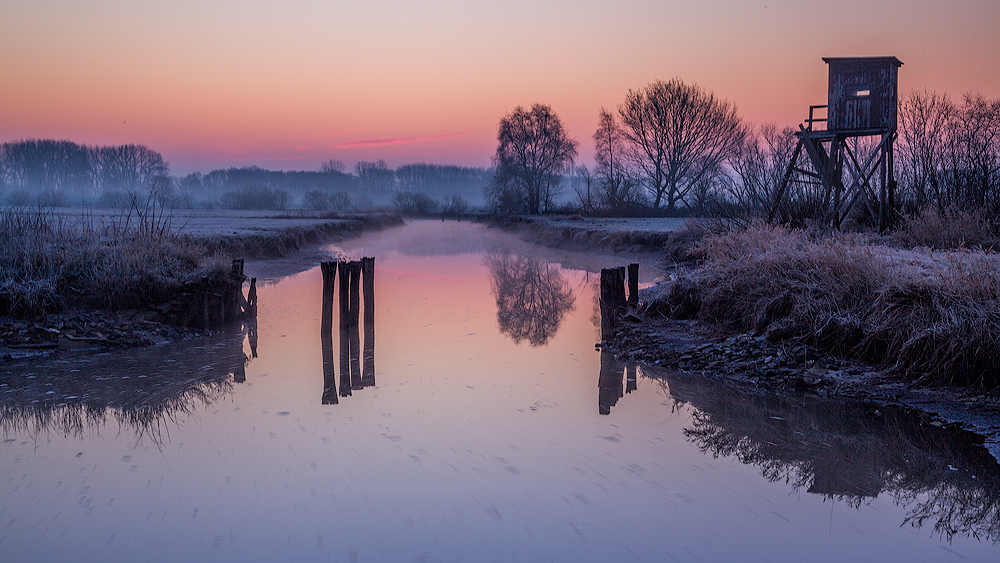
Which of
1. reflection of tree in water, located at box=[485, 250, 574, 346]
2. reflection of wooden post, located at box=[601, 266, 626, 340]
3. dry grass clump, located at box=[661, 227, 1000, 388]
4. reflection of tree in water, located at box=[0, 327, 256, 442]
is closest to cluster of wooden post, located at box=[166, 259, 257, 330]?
reflection of tree in water, located at box=[0, 327, 256, 442]

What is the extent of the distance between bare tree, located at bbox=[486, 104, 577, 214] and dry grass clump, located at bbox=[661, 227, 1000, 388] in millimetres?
45532

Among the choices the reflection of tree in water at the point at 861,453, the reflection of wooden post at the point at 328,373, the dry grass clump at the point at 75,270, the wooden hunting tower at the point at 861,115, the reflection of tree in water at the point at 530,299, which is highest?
the wooden hunting tower at the point at 861,115

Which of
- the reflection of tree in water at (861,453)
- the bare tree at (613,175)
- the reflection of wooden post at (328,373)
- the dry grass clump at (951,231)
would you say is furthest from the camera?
the bare tree at (613,175)

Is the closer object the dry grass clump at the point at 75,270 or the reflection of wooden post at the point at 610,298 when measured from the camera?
the dry grass clump at the point at 75,270

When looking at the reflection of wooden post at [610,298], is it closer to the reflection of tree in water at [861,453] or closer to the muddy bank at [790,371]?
the muddy bank at [790,371]

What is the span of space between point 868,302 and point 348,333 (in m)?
7.35

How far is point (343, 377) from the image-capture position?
24.5ft

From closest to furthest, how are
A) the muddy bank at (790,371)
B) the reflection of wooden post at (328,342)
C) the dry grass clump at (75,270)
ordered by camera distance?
1. the muddy bank at (790,371)
2. the reflection of wooden post at (328,342)
3. the dry grass clump at (75,270)

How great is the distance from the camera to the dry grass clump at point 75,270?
886 cm

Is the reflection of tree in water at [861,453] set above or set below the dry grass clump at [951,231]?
below

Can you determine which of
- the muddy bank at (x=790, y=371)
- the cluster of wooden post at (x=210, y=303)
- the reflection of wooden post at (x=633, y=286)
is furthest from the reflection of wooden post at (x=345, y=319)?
the reflection of wooden post at (x=633, y=286)

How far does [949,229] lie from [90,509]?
1358 cm

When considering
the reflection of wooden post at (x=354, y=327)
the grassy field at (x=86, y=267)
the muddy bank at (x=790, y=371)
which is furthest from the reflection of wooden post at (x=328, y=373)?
the muddy bank at (x=790, y=371)

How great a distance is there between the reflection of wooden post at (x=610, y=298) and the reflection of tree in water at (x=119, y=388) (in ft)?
17.4
